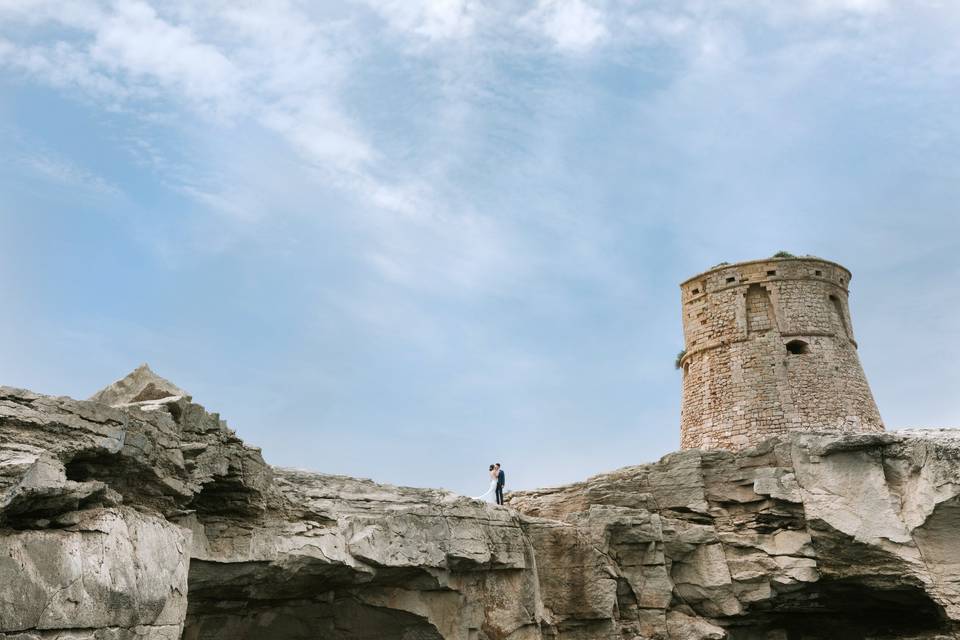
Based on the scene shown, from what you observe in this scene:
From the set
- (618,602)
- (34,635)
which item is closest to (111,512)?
(34,635)

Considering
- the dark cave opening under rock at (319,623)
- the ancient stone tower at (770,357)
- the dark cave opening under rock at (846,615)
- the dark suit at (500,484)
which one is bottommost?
the dark cave opening under rock at (319,623)

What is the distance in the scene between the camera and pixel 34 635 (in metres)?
6.61

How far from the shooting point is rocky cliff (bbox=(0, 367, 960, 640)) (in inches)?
287

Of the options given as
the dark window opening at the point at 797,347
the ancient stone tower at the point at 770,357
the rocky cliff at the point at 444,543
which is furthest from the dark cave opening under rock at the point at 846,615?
the dark window opening at the point at 797,347

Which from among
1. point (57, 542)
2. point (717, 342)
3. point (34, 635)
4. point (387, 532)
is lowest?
point (34, 635)

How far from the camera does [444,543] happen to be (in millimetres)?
11609

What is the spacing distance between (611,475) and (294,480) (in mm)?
6134

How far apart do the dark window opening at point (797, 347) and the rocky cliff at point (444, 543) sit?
1312 cm

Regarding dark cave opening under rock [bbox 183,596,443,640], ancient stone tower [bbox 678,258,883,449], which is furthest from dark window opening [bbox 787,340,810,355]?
dark cave opening under rock [bbox 183,596,443,640]

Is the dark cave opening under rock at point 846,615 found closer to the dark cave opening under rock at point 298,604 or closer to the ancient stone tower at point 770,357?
the dark cave opening under rock at point 298,604

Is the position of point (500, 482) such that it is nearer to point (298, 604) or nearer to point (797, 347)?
point (298, 604)

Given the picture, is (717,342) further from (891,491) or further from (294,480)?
(294,480)

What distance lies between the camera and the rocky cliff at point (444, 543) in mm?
7301

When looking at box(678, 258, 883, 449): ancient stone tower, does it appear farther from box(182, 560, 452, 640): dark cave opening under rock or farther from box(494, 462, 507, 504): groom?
box(182, 560, 452, 640): dark cave opening under rock
